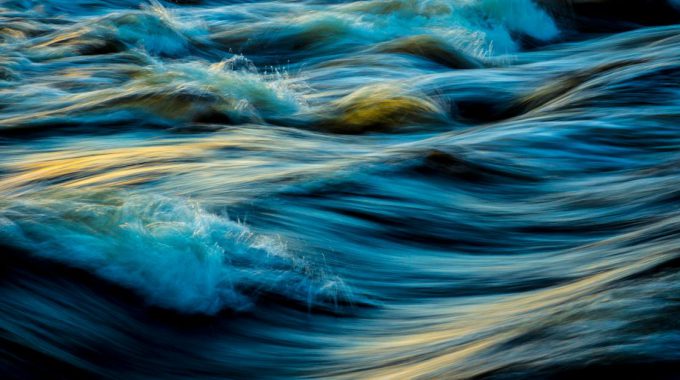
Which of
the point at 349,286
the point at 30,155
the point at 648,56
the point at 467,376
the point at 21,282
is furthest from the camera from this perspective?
Result: the point at 648,56

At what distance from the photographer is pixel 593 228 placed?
505 cm

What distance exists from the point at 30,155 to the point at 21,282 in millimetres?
3201

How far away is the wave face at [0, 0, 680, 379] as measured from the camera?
3.38 metres

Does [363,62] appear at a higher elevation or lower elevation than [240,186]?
higher

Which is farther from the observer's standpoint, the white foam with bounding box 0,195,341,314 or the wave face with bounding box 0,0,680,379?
the white foam with bounding box 0,195,341,314

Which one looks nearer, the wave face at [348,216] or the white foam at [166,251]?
the wave face at [348,216]

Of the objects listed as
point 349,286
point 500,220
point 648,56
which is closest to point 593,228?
point 500,220

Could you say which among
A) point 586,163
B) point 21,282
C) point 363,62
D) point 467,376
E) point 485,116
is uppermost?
point 363,62

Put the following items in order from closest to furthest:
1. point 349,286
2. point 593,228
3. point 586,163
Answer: point 349,286, point 593,228, point 586,163

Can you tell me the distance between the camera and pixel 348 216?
5.08 meters

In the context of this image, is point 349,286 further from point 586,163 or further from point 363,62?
point 363,62

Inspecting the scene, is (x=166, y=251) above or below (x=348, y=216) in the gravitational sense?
below

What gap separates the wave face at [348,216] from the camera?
3.38m

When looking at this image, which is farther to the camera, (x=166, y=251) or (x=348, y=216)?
(x=348, y=216)
